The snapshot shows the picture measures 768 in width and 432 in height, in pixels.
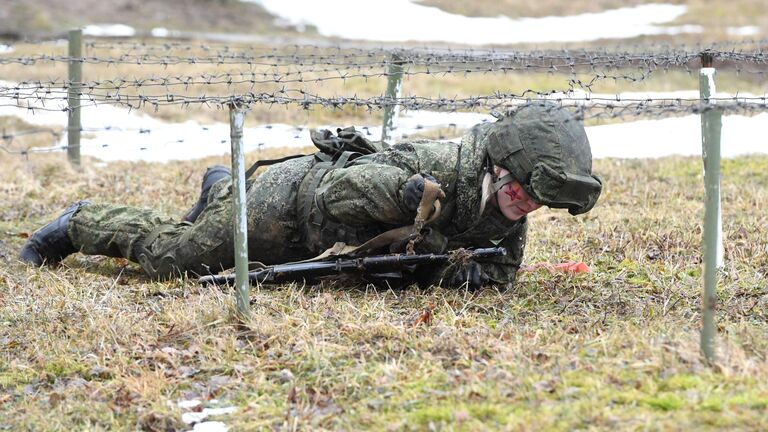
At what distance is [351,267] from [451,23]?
31.0 meters

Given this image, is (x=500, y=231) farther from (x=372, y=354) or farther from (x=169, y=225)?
(x=169, y=225)

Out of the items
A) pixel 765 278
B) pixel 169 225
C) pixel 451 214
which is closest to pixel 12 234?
pixel 169 225

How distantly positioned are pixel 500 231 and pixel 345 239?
1040mm

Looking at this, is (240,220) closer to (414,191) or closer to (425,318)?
(414,191)

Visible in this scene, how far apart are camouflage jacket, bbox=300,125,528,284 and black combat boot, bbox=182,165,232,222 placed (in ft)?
4.42

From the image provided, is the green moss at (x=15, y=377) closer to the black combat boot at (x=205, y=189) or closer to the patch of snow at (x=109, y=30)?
the black combat boot at (x=205, y=189)

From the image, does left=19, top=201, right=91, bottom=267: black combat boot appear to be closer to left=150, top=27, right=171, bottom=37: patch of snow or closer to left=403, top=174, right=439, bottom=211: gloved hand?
left=403, top=174, right=439, bottom=211: gloved hand

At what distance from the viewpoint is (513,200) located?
623 cm

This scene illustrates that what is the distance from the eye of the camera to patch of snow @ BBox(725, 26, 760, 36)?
30.6m

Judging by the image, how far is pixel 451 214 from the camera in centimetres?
656

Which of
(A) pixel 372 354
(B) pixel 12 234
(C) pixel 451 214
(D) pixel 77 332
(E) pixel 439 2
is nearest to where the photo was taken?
(A) pixel 372 354

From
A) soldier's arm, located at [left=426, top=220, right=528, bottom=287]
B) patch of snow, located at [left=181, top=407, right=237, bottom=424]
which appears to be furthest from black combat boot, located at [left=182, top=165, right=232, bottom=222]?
patch of snow, located at [left=181, top=407, right=237, bottom=424]

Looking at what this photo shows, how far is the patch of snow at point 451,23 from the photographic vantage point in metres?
33.2

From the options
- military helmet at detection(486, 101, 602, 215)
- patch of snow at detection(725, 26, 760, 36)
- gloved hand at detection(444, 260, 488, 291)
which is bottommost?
gloved hand at detection(444, 260, 488, 291)
